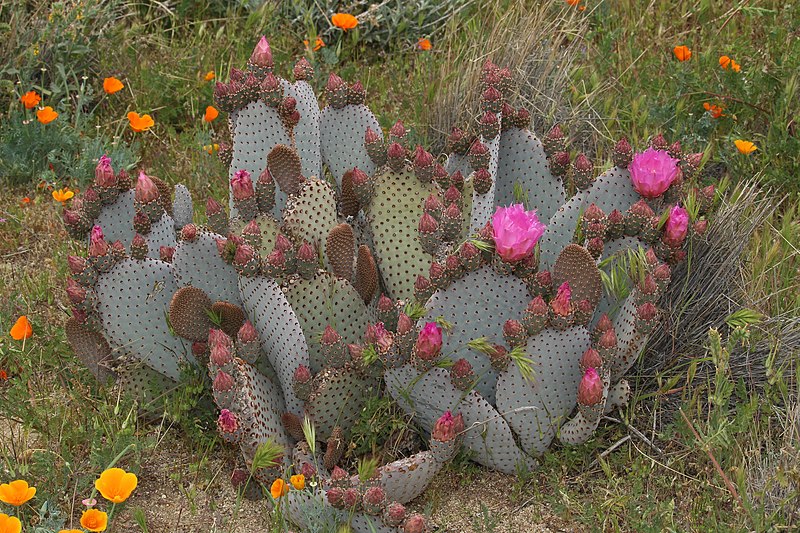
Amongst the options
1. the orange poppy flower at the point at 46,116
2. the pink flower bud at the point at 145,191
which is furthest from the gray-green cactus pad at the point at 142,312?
the orange poppy flower at the point at 46,116

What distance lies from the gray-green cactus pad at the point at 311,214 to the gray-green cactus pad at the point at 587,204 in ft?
2.14

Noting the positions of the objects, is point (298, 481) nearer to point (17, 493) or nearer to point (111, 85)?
point (17, 493)

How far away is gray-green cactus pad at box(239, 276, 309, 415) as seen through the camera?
105 inches

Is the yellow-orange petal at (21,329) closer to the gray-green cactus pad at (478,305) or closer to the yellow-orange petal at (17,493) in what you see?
the yellow-orange petal at (17,493)

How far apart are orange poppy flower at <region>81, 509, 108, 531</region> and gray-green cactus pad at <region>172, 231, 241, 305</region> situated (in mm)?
707

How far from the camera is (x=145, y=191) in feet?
9.59

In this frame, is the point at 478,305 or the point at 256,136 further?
the point at 256,136

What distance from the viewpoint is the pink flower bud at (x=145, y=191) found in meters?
2.91

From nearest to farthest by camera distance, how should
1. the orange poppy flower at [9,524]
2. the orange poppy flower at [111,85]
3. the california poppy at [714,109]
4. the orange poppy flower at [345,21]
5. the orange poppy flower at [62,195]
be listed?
the orange poppy flower at [9,524]
the orange poppy flower at [62,195]
the california poppy at [714,109]
the orange poppy flower at [111,85]
the orange poppy flower at [345,21]

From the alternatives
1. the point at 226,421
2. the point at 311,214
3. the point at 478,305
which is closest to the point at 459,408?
the point at 478,305

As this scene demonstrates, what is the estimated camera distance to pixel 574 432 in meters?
2.67

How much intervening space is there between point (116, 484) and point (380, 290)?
3.26 feet

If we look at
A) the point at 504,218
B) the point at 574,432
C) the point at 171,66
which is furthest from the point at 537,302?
the point at 171,66

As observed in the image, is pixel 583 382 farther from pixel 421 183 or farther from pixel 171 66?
pixel 171 66
